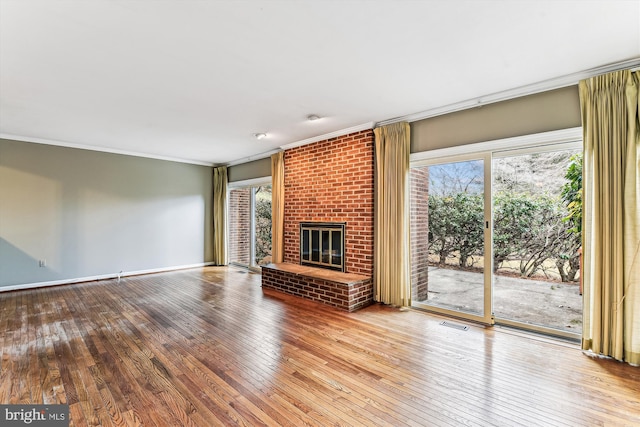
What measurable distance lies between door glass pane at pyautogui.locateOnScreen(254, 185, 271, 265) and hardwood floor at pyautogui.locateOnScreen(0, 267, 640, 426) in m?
2.51

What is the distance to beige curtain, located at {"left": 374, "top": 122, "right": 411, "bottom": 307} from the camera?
3818 millimetres

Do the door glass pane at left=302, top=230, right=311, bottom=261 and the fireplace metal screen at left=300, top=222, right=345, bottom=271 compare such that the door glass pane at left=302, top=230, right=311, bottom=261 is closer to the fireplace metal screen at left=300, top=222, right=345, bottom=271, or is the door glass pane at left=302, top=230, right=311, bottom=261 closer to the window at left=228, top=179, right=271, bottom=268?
the fireplace metal screen at left=300, top=222, right=345, bottom=271

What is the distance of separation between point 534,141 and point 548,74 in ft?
1.97

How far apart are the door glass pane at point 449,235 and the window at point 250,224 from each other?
320 cm

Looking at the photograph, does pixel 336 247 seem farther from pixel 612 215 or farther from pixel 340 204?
pixel 612 215

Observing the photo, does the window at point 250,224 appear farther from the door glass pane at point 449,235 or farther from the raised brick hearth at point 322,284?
the door glass pane at point 449,235

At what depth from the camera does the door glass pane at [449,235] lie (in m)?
3.39

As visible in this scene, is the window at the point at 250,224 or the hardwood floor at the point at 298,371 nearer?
the hardwood floor at the point at 298,371

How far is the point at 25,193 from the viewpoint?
15.9 feet

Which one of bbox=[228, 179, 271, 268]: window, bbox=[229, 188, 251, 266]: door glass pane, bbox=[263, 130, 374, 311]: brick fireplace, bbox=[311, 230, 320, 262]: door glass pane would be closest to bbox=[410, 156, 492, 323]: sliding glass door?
bbox=[263, 130, 374, 311]: brick fireplace

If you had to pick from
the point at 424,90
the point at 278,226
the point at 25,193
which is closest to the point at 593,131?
the point at 424,90

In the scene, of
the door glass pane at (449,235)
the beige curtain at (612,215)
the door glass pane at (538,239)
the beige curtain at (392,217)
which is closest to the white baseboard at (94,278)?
the beige curtain at (392,217)

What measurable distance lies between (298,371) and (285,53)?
2484 millimetres

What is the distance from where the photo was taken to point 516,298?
10.6 feet
